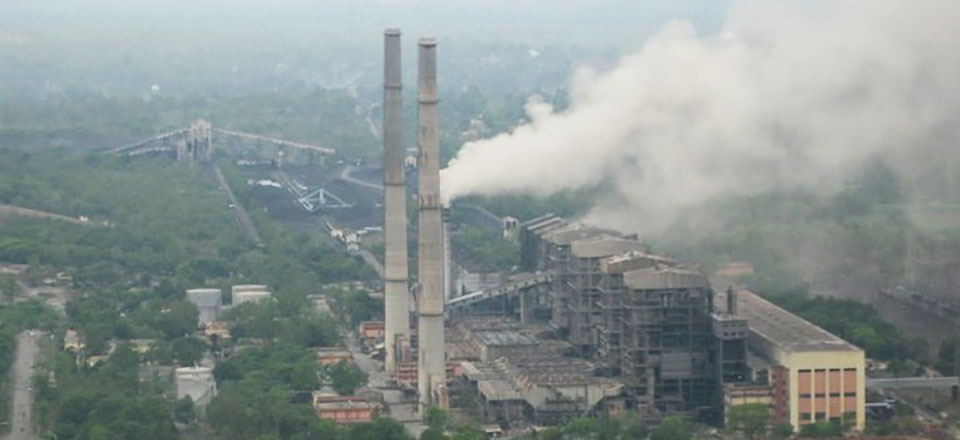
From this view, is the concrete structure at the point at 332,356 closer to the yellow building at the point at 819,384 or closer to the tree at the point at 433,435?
the tree at the point at 433,435

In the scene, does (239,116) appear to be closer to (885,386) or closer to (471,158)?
(471,158)

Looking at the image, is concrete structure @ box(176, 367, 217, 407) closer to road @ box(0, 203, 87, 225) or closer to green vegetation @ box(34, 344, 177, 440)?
green vegetation @ box(34, 344, 177, 440)

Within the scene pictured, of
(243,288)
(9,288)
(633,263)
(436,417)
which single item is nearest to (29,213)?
(9,288)

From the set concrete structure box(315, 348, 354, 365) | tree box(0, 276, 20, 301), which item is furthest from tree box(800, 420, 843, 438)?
tree box(0, 276, 20, 301)

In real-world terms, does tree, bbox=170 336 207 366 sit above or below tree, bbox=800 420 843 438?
above

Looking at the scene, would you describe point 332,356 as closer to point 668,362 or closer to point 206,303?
point 206,303

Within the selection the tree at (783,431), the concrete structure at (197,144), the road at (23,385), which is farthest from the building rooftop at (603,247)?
the concrete structure at (197,144)
